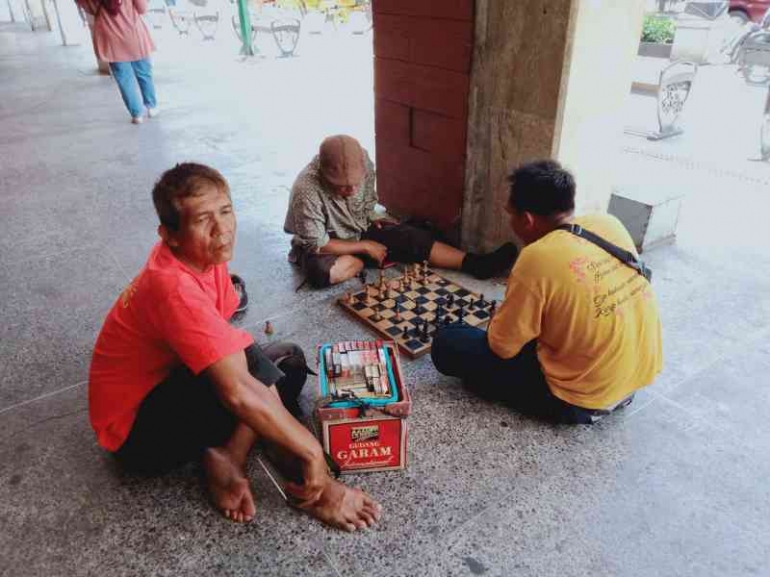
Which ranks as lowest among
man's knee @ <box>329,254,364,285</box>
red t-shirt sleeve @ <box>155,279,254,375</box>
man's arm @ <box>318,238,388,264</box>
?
man's knee @ <box>329,254,364,285</box>

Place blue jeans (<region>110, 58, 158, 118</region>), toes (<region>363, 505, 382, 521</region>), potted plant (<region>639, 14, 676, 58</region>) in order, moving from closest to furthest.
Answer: toes (<region>363, 505, 382, 521</region>) < blue jeans (<region>110, 58, 158, 118</region>) < potted plant (<region>639, 14, 676, 58</region>)

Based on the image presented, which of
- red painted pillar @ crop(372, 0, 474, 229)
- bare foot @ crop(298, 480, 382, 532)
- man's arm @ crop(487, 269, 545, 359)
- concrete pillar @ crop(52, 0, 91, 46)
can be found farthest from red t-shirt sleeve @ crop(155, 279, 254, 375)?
concrete pillar @ crop(52, 0, 91, 46)

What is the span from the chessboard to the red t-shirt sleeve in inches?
53.2

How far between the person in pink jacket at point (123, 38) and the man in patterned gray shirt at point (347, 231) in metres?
4.70

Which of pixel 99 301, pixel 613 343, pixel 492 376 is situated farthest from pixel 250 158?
pixel 613 343

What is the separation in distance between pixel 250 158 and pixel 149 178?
1082 millimetres

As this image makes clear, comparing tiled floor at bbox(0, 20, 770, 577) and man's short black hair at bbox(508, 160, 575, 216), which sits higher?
man's short black hair at bbox(508, 160, 575, 216)

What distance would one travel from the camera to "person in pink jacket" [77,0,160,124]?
6910mm

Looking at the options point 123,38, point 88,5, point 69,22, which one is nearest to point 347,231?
point 123,38

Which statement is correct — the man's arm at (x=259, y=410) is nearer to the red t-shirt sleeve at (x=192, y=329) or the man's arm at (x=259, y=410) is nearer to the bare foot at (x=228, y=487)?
the red t-shirt sleeve at (x=192, y=329)

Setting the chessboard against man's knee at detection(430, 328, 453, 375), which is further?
the chessboard

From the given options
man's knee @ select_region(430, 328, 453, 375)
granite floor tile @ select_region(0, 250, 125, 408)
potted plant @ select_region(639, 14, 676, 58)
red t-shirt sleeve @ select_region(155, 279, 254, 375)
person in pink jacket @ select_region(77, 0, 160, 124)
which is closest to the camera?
red t-shirt sleeve @ select_region(155, 279, 254, 375)

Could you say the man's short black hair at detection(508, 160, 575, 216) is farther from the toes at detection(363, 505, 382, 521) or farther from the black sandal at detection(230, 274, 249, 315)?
the black sandal at detection(230, 274, 249, 315)

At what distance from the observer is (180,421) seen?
7.09ft
